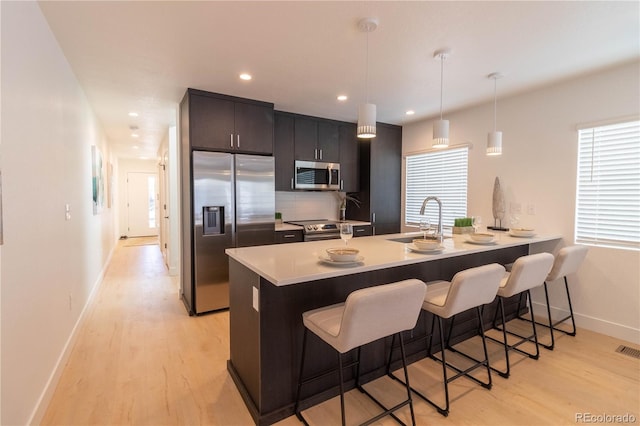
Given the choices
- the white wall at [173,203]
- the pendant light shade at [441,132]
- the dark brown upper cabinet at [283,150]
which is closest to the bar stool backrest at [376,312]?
the pendant light shade at [441,132]

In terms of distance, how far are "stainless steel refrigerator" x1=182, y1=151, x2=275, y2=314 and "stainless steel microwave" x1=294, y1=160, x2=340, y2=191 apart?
2.20ft

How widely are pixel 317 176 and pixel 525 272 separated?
2890 millimetres

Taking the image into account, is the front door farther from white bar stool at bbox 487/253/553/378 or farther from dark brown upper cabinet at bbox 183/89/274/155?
white bar stool at bbox 487/253/553/378

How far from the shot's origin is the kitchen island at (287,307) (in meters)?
1.79

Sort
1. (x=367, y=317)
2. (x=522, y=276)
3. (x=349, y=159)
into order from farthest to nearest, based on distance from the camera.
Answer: (x=349, y=159)
(x=522, y=276)
(x=367, y=317)

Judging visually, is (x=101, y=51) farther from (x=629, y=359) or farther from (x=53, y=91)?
(x=629, y=359)

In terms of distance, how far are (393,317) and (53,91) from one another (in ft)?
9.35

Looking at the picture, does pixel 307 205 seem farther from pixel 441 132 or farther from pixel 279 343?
pixel 279 343

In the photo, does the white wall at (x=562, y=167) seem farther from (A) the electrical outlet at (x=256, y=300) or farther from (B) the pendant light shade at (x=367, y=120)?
(A) the electrical outlet at (x=256, y=300)

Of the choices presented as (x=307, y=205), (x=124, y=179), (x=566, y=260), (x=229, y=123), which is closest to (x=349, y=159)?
(x=307, y=205)

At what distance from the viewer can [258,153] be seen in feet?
12.3

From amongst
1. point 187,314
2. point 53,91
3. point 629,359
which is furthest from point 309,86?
point 629,359

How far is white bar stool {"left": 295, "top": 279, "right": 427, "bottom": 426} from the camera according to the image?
1.49 m

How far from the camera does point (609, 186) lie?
9.65 ft
